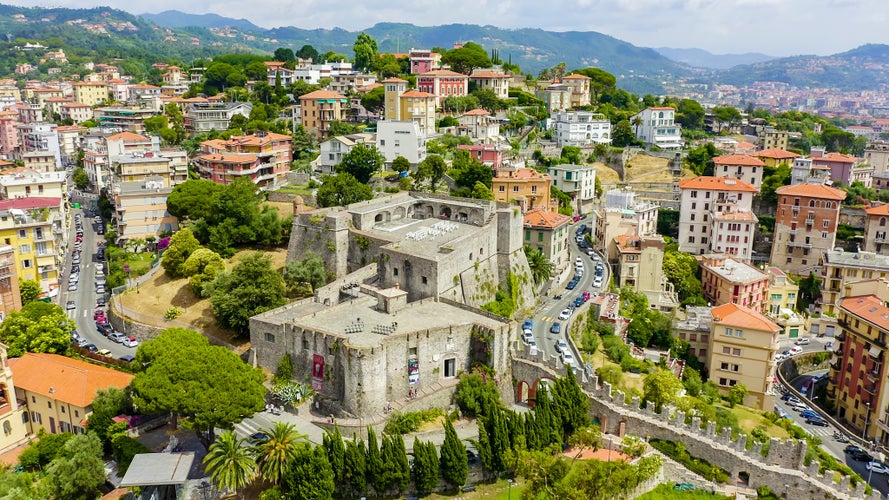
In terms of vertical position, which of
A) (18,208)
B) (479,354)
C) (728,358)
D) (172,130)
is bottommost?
(728,358)

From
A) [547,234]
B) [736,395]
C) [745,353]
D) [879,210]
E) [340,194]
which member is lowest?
[736,395]

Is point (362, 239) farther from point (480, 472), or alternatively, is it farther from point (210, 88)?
point (210, 88)

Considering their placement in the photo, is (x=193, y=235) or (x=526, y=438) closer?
(x=526, y=438)

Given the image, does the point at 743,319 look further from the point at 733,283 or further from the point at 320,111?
the point at 320,111

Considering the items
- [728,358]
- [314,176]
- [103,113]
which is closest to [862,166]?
[728,358]

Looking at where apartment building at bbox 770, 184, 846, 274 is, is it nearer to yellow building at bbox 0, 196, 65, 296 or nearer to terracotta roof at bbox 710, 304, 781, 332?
terracotta roof at bbox 710, 304, 781, 332

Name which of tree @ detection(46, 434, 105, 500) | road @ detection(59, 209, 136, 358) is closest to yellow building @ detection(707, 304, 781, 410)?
tree @ detection(46, 434, 105, 500)

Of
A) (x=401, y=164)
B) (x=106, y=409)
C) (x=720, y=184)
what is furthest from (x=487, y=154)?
(x=106, y=409)
